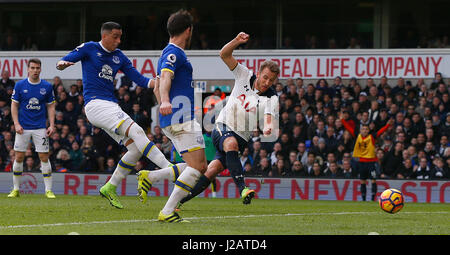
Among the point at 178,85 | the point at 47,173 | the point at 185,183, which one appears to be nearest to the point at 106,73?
the point at 178,85

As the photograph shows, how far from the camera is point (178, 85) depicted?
8.73 metres

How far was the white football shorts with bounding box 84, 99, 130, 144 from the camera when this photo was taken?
10523mm

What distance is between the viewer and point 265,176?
19.7 metres

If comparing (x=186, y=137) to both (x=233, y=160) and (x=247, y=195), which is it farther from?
(x=233, y=160)

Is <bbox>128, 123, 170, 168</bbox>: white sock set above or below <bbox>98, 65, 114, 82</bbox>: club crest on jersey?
below

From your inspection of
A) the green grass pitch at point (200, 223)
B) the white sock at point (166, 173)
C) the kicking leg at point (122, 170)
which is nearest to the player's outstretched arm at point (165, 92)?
the green grass pitch at point (200, 223)

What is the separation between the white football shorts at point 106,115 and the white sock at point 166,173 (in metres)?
1.29


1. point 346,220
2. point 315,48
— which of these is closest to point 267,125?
point 346,220

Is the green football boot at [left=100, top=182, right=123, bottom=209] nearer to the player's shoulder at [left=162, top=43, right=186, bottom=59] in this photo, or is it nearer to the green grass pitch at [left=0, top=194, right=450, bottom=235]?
the green grass pitch at [left=0, top=194, right=450, bottom=235]

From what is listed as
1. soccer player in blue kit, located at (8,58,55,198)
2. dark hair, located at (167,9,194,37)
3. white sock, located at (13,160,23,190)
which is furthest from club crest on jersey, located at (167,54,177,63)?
white sock, located at (13,160,23,190)

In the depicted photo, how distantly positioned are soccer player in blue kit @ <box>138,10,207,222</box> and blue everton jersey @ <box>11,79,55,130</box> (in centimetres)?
624

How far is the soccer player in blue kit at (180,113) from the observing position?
27.3 feet

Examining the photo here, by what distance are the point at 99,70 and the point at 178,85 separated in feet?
8.60
